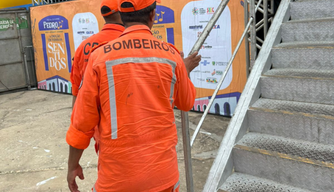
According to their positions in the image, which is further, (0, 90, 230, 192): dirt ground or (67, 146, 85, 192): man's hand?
(0, 90, 230, 192): dirt ground

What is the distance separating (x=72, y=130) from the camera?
1648mm

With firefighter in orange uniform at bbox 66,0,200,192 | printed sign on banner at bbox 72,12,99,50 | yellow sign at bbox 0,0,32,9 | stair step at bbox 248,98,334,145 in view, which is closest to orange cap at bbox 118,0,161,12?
firefighter in orange uniform at bbox 66,0,200,192

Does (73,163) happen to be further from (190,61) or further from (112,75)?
(190,61)

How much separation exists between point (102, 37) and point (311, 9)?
2.18 m

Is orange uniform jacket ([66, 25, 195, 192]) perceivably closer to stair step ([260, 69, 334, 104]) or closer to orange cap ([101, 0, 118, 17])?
orange cap ([101, 0, 118, 17])

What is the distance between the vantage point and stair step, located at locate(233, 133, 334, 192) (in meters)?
2.21

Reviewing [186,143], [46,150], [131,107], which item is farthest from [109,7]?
[46,150]

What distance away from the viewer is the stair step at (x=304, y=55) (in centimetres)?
288

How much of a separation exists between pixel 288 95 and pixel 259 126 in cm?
39

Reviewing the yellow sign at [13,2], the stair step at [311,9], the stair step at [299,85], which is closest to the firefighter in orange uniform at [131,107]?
the stair step at [299,85]

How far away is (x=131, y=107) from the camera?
1.56 m

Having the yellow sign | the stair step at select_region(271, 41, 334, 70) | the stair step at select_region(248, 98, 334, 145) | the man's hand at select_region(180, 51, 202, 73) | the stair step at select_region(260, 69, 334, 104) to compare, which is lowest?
the stair step at select_region(248, 98, 334, 145)

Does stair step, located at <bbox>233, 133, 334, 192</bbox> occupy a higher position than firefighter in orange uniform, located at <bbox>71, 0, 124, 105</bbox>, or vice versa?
firefighter in orange uniform, located at <bbox>71, 0, 124, 105</bbox>

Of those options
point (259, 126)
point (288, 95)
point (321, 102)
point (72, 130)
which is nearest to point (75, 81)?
point (72, 130)
